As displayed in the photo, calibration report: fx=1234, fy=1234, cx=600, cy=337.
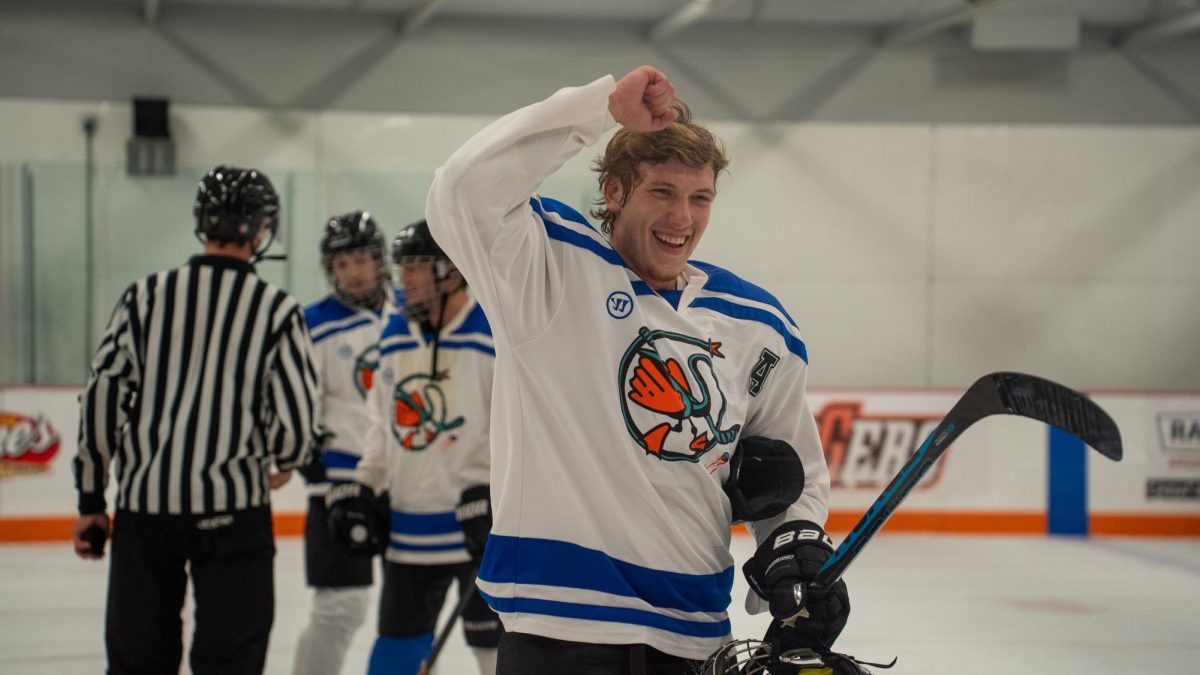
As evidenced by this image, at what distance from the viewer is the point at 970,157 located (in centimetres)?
877

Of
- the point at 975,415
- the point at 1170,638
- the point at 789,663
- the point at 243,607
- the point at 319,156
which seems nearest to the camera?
the point at 975,415

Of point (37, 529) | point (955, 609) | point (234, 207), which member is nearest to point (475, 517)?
point (234, 207)

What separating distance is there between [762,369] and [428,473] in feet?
4.41

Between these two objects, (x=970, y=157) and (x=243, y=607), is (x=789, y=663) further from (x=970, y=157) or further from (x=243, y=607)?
(x=970, y=157)

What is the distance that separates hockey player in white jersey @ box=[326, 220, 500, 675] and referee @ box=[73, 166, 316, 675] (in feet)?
1.64

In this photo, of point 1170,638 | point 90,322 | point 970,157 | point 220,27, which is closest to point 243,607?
point 1170,638

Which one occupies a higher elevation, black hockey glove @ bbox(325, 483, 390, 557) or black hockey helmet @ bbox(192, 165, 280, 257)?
black hockey helmet @ bbox(192, 165, 280, 257)

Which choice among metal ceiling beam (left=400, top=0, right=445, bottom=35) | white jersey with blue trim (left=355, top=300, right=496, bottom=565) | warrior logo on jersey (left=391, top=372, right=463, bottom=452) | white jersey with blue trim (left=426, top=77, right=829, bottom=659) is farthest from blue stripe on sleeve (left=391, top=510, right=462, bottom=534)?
metal ceiling beam (left=400, top=0, right=445, bottom=35)

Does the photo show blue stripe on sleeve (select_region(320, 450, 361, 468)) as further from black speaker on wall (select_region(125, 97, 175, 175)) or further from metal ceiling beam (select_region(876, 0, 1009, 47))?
metal ceiling beam (select_region(876, 0, 1009, 47))

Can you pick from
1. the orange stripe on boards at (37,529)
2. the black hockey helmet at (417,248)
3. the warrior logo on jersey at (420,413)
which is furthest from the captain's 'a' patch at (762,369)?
the orange stripe on boards at (37,529)

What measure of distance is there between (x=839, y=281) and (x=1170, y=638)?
4361mm

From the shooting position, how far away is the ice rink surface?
4.30 meters

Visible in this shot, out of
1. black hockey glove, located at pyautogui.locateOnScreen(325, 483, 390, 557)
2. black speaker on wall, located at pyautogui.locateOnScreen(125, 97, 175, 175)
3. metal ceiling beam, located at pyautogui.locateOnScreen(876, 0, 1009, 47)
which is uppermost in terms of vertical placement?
metal ceiling beam, located at pyautogui.locateOnScreen(876, 0, 1009, 47)

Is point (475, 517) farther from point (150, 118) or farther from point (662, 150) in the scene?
point (150, 118)
